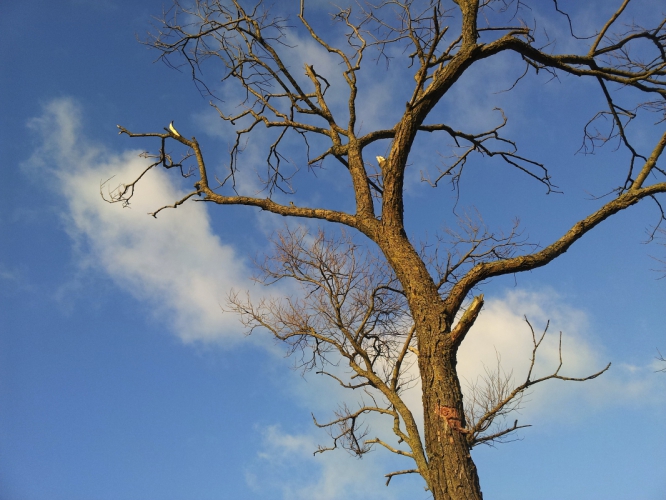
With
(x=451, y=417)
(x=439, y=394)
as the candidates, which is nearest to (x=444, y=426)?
(x=451, y=417)

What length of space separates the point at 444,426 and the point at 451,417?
0.08 metres

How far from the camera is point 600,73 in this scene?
445 centimetres

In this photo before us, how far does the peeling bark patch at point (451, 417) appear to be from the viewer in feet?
10.8

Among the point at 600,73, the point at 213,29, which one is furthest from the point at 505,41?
the point at 213,29

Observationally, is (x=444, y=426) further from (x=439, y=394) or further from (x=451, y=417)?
(x=439, y=394)

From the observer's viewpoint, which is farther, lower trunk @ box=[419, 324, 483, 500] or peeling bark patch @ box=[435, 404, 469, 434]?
peeling bark patch @ box=[435, 404, 469, 434]

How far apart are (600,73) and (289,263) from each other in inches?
169

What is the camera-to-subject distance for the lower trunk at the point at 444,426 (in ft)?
10.5

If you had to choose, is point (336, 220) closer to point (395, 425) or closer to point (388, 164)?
point (388, 164)

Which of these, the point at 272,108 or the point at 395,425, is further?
the point at 272,108

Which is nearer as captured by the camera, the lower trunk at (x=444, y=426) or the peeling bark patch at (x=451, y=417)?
the lower trunk at (x=444, y=426)

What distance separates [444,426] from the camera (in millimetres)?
3301

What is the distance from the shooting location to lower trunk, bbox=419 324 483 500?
3.19 meters

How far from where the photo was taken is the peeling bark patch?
330 centimetres
